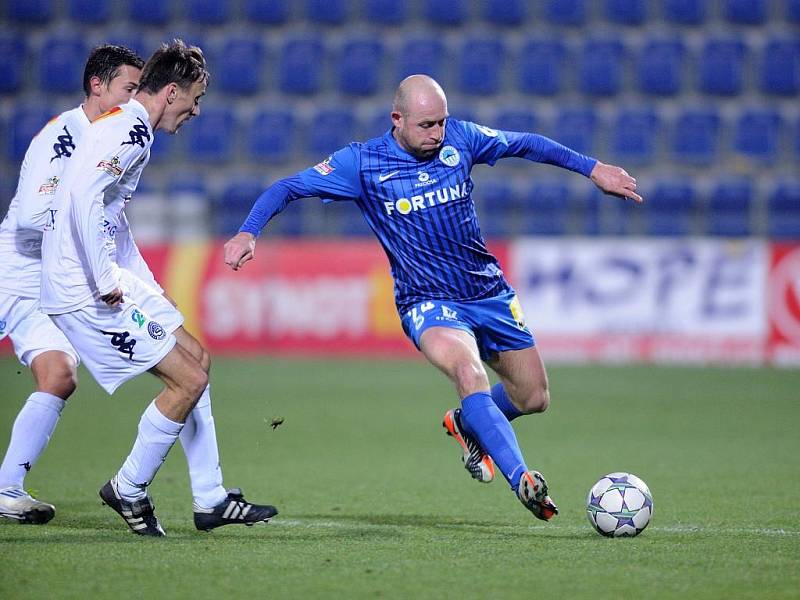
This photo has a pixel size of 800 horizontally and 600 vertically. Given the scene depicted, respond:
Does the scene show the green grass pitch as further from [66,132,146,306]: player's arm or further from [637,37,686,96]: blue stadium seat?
[637,37,686,96]: blue stadium seat

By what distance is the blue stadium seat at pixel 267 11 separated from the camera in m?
20.5

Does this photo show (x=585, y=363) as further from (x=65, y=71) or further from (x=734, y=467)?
(x=65, y=71)

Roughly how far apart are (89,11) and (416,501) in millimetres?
15283

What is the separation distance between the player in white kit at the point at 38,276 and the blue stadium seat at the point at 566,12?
14633 mm

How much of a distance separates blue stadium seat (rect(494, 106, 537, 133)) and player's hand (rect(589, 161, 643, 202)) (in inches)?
487

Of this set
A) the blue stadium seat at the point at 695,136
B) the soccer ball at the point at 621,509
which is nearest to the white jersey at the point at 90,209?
the soccer ball at the point at 621,509

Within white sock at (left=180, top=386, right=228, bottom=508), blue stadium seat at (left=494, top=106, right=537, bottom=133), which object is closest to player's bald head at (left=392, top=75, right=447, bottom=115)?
white sock at (left=180, top=386, right=228, bottom=508)

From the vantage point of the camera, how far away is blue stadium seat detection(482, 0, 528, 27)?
800 inches

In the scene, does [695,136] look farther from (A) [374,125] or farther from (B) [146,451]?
(B) [146,451]

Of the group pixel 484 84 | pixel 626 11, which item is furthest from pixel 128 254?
pixel 626 11

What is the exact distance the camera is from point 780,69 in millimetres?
19734

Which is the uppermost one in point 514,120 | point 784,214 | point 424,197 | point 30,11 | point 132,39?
point 30,11

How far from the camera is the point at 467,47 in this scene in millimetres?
19734

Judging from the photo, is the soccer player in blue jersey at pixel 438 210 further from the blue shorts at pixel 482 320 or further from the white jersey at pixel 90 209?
the white jersey at pixel 90 209
